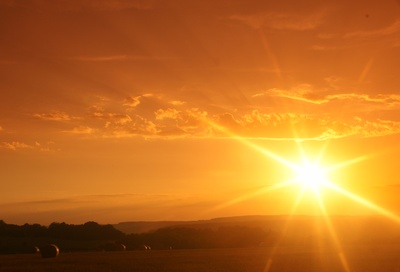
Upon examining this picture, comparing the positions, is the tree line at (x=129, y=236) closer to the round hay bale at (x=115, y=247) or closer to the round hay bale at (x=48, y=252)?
the round hay bale at (x=115, y=247)

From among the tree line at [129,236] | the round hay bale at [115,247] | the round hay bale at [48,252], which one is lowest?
the round hay bale at [48,252]

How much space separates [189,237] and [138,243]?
12.2 metres

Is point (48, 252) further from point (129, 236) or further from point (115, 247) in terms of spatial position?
point (129, 236)

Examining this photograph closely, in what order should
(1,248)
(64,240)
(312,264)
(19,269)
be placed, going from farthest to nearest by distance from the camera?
(64,240)
(1,248)
(312,264)
(19,269)

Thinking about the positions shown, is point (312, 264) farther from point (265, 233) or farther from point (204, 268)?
A: point (265, 233)

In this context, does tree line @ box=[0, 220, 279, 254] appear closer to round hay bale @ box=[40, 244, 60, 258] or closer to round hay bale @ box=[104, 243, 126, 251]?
round hay bale @ box=[104, 243, 126, 251]

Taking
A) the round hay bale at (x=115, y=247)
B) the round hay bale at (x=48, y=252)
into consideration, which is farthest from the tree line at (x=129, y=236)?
the round hay bale at (x=48, y=252)

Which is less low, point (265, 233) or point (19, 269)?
point (265, 233)

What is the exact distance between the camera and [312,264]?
39.7 meters

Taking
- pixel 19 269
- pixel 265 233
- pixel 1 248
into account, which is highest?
pixel 265 233

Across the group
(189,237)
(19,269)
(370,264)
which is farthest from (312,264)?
(189,237)

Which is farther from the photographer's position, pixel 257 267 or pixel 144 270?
pixel 257 267

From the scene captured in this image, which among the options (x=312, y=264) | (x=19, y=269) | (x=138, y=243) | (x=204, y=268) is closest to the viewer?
(x=19, y=269)

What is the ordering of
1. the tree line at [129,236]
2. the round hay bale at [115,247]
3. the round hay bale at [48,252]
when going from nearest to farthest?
1. the round hay bale at [48,252]
2. the round hay bale at [115,247]
3. the tree line at [129,236]
